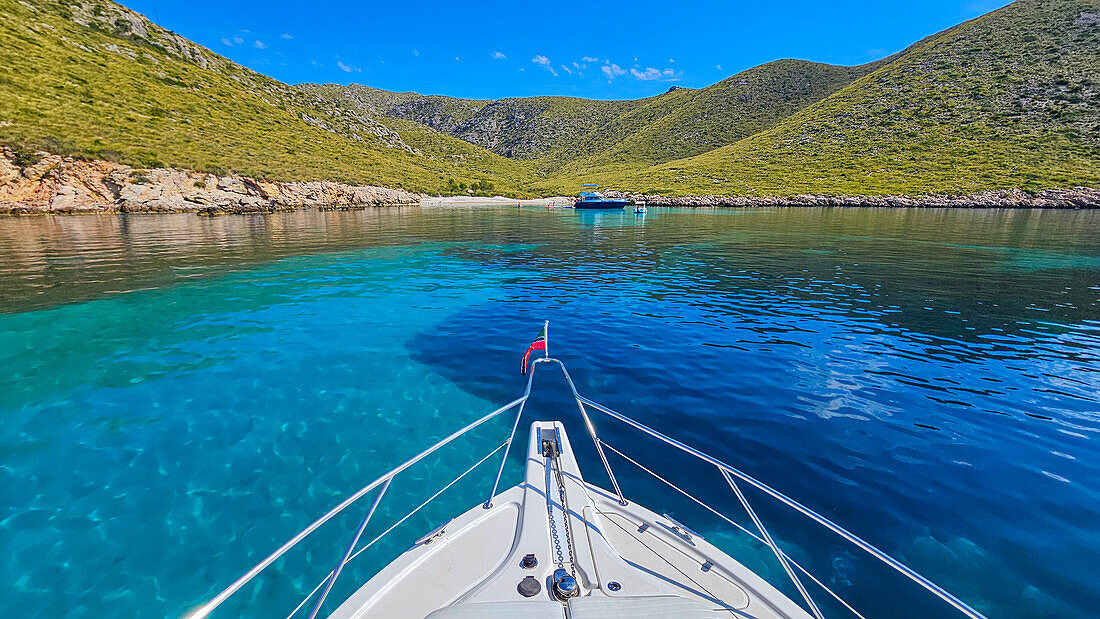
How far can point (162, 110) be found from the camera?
80.7 metres

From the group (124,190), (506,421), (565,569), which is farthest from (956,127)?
(124,190)

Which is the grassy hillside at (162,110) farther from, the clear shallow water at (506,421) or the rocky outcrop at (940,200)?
the rocky outcrop at (940,200)

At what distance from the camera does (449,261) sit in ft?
93.3

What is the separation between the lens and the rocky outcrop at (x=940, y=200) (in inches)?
2630

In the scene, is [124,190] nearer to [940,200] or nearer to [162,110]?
[162,110]

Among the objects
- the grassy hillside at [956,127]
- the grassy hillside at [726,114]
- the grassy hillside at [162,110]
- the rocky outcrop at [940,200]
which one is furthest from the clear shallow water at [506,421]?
the grassy hillside at [726,114]

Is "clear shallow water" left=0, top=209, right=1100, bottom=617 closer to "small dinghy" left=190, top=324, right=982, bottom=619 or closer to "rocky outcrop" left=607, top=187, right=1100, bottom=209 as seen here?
"small dinghy" left=190, top=324, right=982, bottom=619

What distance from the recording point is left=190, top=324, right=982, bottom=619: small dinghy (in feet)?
9.84

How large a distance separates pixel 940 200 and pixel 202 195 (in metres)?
128

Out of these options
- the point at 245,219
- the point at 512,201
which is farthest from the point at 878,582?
the point at 512,201

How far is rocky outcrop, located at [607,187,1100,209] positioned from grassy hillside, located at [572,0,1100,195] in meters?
3.03

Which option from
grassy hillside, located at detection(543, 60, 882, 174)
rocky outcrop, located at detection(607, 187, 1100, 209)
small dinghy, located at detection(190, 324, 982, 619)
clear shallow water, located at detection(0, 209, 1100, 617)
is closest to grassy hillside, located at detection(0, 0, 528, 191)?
clear shallow water, located at detection(0, 209, 1100, 617)

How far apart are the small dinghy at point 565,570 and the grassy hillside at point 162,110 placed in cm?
8009

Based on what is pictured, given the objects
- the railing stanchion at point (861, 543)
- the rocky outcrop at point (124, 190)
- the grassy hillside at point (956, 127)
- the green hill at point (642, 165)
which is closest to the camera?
the railing stanchion at point (861, 543)
